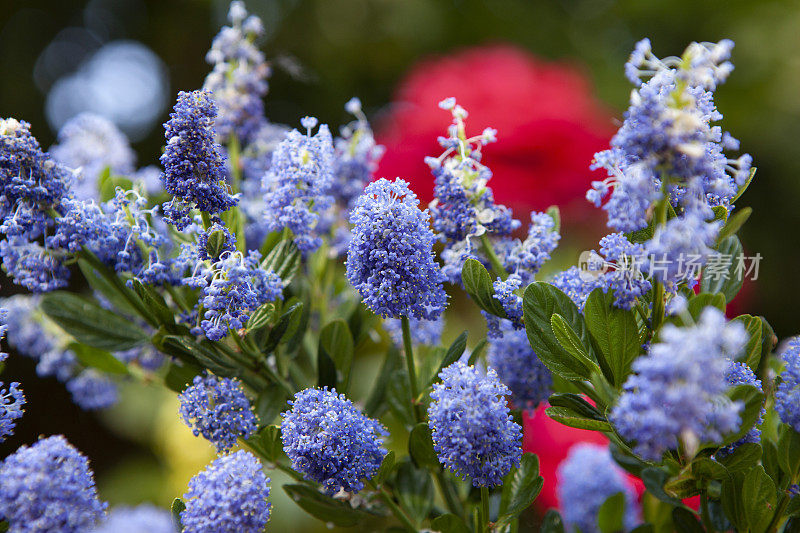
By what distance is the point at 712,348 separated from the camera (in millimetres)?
260

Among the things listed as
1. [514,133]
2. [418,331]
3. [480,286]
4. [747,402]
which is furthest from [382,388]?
[514,133]

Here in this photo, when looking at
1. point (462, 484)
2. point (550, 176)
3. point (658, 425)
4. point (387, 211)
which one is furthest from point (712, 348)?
point (550, 176)

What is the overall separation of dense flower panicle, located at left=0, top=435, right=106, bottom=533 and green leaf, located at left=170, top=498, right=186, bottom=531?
0.14 ft

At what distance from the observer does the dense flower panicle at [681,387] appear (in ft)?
0.85

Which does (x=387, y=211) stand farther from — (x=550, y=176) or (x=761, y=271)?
(x=761, y=271)

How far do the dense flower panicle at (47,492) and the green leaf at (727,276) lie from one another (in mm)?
377

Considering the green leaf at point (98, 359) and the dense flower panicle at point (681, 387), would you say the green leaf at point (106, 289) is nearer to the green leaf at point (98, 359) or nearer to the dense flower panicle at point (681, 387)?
the green leaf at point (98, 359)

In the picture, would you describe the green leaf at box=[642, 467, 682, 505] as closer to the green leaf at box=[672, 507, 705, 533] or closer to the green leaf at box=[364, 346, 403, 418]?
the green leaf at box=[672, 507, 705, 533]

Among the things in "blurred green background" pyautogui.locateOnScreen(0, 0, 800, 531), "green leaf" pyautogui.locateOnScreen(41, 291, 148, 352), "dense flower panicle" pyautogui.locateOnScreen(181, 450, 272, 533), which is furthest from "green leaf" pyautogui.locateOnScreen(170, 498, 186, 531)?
"blurred green background" pyautogui.locateOnScreen(0, 0, 800, 531)

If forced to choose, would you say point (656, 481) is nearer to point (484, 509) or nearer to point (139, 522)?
point (484, 509)

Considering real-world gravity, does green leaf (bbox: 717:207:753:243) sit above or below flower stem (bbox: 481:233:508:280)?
below

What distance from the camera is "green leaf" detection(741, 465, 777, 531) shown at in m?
0.38

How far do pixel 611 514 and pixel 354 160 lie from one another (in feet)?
1.15

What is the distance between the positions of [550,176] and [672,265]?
82cm
